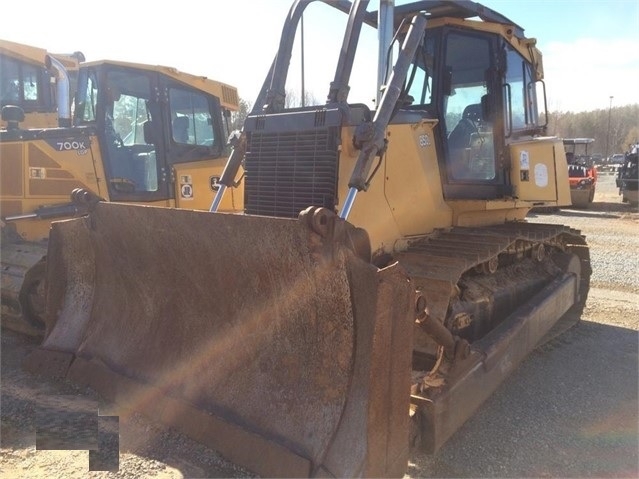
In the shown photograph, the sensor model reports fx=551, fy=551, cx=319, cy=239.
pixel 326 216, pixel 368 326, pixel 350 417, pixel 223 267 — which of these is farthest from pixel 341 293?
pixel 223 267

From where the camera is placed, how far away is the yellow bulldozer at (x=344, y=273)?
8.16ft

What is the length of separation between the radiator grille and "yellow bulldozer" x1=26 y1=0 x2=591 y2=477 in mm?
12

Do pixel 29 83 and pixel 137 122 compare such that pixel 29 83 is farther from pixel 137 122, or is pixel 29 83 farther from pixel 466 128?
pixel 466 128

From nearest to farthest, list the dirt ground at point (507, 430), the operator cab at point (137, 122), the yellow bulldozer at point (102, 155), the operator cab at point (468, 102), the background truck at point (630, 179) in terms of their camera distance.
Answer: the dirt ground at point (507, 430), the operator cab at point (468, 102), the yellow bulldozer at point (102, 155), the operator cab at point (137, 122), the background truck at point (630, 179)

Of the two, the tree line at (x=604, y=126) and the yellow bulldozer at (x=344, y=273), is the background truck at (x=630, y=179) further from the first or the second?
the tree line at (x=604, y=126)

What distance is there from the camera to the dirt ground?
116 inches

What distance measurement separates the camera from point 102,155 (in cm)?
597

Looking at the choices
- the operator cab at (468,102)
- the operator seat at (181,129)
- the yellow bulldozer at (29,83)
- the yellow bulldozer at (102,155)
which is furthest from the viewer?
the yellow bulldozer at (29,83)

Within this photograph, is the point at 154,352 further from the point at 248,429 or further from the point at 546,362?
the point at 546,362

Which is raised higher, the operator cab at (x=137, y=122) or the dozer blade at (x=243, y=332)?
the operator cab at (x=137, y=122)

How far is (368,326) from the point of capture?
241 cm

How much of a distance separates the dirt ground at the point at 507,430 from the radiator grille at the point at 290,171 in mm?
1542

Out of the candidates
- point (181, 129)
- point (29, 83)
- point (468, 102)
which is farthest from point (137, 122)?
point (468, 102)

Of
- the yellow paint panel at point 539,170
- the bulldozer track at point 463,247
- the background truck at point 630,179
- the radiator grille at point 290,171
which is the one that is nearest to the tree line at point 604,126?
the background truck at point 630,179
